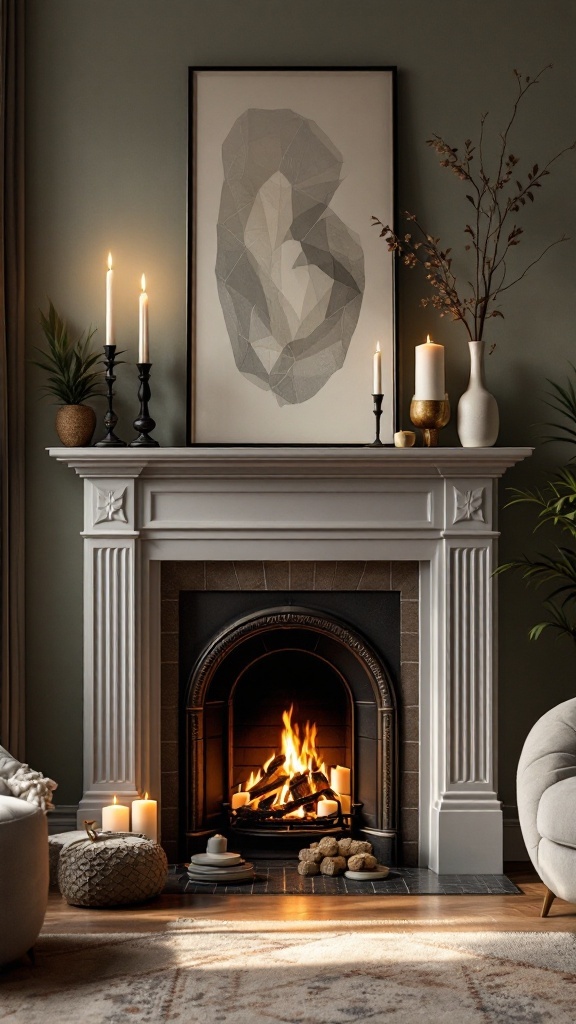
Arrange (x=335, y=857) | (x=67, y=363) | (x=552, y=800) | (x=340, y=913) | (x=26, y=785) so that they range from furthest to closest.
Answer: (x=67, y=363) < (x=335, y=857) < (x=340, y=913) < (x=552, y=800) < (x=26, y=785)

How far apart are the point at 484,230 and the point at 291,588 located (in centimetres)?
151

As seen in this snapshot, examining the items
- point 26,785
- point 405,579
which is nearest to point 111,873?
point 26,785

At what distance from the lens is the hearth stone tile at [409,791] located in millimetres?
3812

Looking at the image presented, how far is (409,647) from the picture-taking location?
12.6 feet

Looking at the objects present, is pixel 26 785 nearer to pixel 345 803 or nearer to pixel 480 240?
pixel 345 803

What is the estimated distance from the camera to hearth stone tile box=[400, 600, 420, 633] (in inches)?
151

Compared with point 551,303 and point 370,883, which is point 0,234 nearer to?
point 551,303

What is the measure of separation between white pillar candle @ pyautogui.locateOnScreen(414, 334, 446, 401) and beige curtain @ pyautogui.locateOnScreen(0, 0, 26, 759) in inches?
57.4

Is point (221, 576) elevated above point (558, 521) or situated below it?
below

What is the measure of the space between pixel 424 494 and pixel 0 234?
1.79 meters

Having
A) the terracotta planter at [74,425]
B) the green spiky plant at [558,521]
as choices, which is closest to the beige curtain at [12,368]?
the terracotta planter at [74,425]

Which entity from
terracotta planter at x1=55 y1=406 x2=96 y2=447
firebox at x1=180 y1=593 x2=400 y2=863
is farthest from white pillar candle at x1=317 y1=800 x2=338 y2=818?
terracotta planter at x1=55 y1=406 x2=96 y2=447

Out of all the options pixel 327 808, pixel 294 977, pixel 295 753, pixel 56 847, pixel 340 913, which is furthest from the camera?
pixel 295 753

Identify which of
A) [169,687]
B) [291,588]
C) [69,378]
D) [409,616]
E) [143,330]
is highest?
[143,330]
